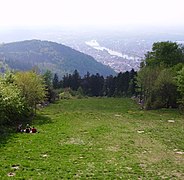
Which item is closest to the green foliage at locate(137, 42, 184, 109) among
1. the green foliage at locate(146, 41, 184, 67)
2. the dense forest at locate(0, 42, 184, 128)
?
the dense forest at locate(0, 42, 184, 128)

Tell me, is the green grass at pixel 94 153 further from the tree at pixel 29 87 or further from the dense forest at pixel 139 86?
the tree at pixel 29 87

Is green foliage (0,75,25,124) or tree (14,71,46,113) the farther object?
tree (14,71,46,113)

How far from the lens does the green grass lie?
1697 cm

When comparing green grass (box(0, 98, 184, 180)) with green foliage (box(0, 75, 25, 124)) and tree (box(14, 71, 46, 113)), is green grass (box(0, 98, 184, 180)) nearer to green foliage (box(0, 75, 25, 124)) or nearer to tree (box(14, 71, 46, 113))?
green foliage (box(0, 75, 25, 124))

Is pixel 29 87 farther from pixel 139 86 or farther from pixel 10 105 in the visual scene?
pixel 139 86

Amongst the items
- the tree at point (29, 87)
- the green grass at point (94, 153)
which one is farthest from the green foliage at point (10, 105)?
the green grass at point (94, 153)

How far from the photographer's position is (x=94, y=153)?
21.7 meters

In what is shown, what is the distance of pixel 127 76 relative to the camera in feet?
362

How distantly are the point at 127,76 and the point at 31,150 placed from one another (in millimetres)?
90447

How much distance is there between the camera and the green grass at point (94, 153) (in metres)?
17.0

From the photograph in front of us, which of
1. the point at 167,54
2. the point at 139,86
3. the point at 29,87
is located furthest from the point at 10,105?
the point at 167,54

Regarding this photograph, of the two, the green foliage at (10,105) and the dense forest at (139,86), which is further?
the dense forest at (139,86)

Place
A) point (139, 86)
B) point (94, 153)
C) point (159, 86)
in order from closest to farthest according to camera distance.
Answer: point (94, 153), point (159, 86), point (139, 86)

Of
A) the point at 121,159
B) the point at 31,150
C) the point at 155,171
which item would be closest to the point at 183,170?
the point at 155,171
